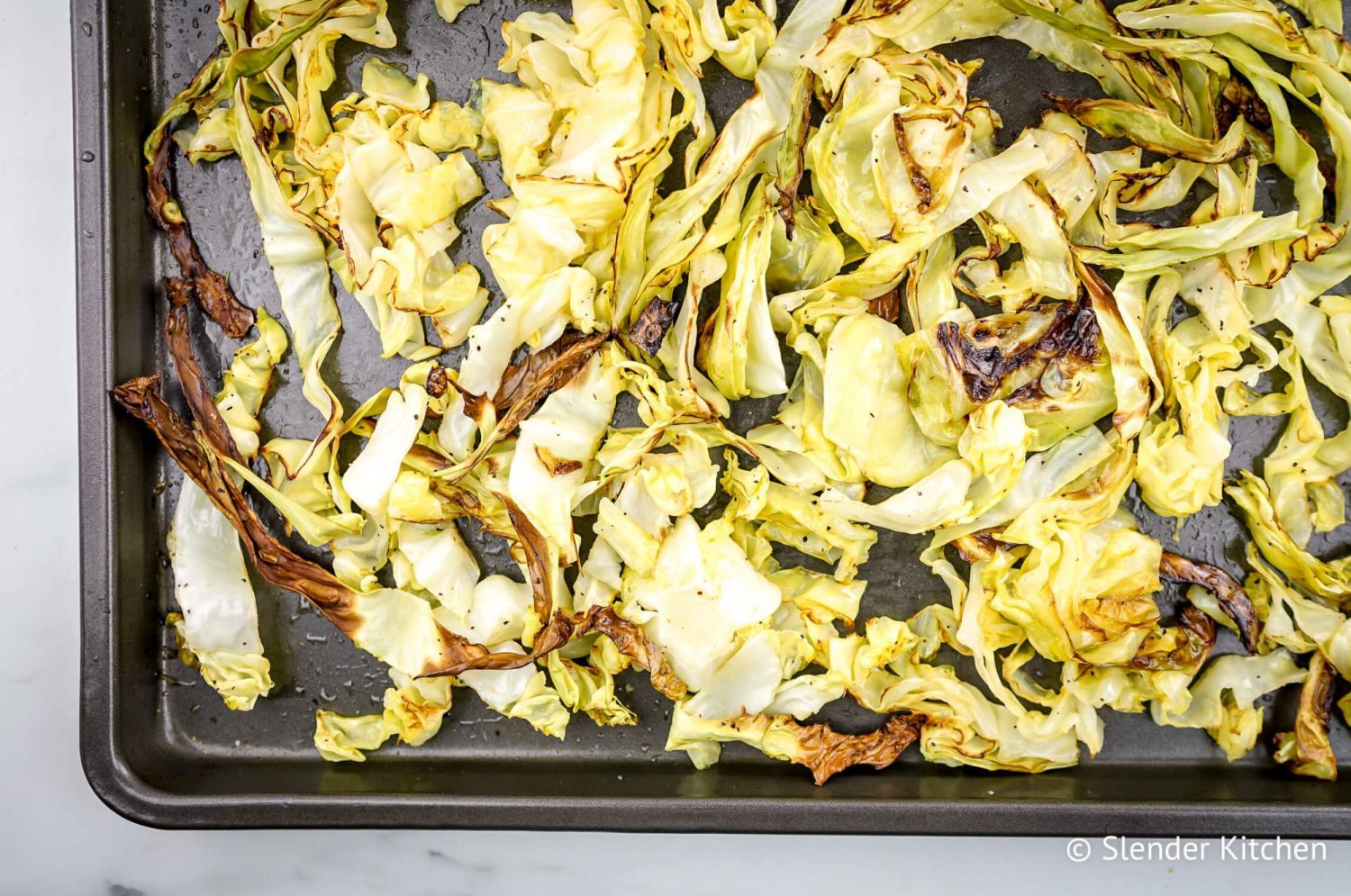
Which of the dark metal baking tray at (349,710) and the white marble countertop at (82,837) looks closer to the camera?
the dark metal baking tray at (349,710)

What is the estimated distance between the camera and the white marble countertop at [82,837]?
52.9 inches

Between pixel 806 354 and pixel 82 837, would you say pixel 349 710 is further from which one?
pixel 806 354

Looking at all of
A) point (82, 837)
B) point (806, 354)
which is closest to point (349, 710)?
point (82, 837)

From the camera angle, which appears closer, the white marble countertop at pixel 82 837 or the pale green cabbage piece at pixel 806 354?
the pale green cabbage piece at pixel 806 354

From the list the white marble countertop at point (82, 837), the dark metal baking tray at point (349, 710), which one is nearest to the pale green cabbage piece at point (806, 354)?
the dark metal baking tray at point (349, 710)

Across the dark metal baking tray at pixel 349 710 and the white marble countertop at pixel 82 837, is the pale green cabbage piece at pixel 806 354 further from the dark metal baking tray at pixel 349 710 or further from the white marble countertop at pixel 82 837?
the white marble countertop at pixel 82 837

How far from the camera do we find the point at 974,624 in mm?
1238

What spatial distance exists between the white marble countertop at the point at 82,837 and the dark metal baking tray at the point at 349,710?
4.7 inches

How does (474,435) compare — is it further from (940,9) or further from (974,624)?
(940,9)

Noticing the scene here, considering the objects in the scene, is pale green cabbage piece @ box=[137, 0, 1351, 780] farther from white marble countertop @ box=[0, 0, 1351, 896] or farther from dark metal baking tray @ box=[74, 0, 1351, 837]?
white marble countertop @ box=[0, 0, 1351, 896]

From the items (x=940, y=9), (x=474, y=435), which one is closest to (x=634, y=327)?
(x=474, y=435)

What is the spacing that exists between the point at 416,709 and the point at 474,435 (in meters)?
0.39

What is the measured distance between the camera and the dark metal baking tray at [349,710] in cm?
119

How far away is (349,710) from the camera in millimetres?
1322
